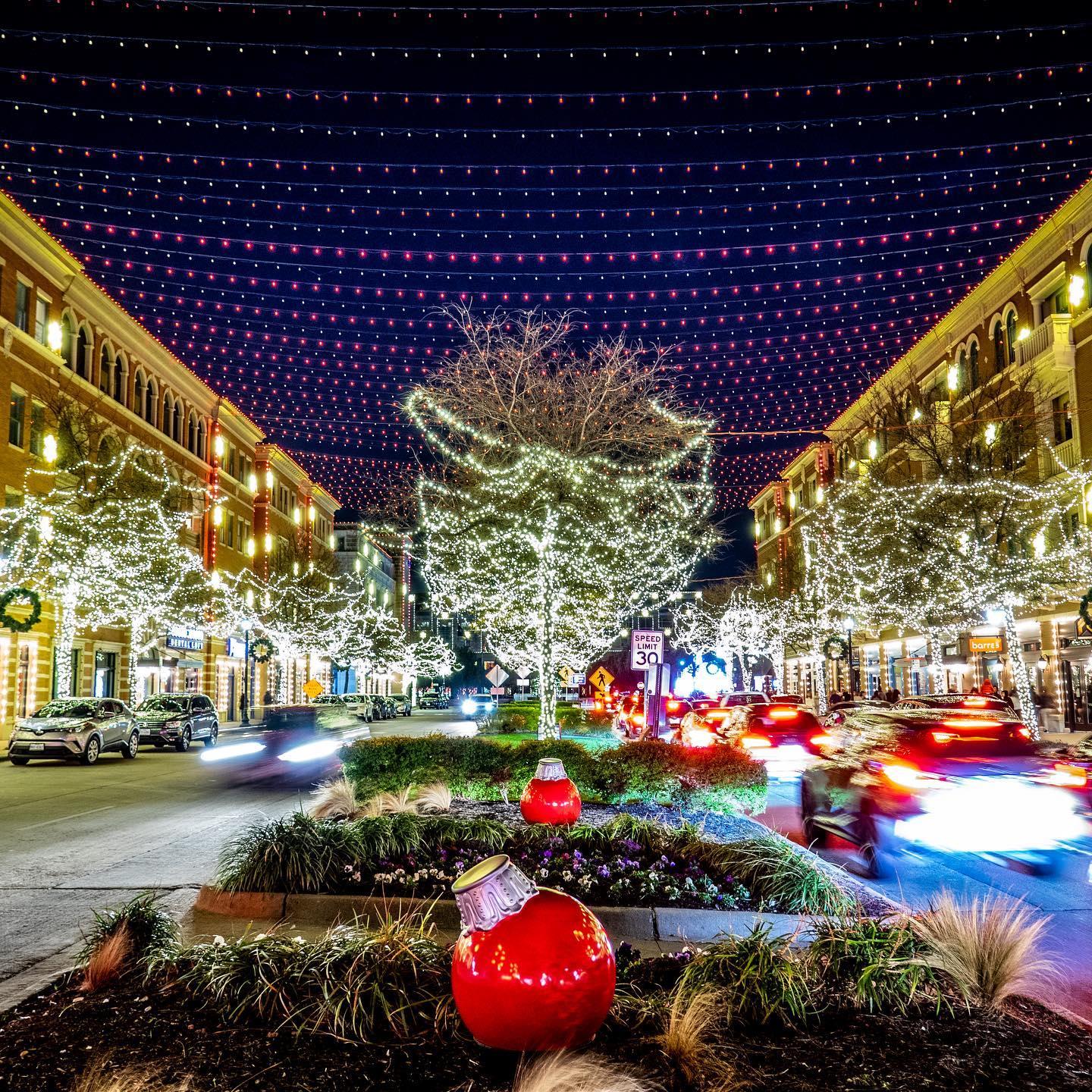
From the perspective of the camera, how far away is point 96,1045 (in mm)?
4578

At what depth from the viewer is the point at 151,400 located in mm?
49875

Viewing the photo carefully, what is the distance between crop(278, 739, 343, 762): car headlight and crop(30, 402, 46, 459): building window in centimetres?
1408

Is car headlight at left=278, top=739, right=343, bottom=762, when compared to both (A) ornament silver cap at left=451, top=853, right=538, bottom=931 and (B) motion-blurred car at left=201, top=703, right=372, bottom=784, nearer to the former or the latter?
(B) motion-blurred car at left=201, top=703, right=372, bottom=784

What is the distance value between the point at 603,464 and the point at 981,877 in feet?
52.4

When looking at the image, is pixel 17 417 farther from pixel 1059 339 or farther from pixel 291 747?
pixel 1059 339

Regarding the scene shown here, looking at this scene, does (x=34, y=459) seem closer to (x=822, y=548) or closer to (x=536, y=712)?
(x=536, y=712)

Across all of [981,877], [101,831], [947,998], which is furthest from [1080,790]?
[101,831]

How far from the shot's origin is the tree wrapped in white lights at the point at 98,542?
110 feet

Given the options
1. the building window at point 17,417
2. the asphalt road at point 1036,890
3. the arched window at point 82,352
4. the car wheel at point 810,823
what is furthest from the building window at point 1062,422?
the arched window at point 82,352

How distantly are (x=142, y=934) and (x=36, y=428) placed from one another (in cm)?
3481

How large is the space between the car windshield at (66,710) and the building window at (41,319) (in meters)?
16.6

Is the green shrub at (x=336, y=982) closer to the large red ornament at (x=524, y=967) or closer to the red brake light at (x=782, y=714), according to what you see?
the large red ornament at (x=524, y=967)

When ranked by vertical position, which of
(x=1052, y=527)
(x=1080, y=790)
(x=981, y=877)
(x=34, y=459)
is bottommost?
(x=981, y=877)

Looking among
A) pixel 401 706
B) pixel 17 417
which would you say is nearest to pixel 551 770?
pixel 17 417
